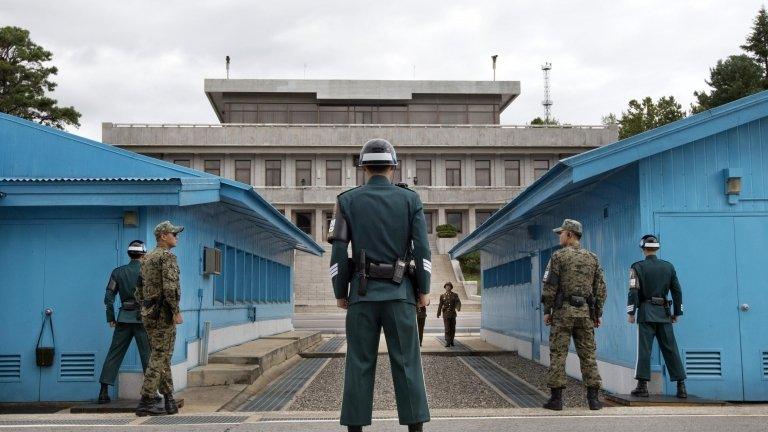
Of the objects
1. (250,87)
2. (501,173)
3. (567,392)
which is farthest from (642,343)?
(250,87)

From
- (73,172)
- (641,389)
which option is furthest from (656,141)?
(73,172)

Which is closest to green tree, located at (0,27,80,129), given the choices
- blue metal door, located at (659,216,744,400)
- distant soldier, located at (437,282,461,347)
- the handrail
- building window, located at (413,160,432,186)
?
the handrail

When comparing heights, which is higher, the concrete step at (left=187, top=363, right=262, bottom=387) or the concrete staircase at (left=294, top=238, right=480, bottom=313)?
the concrete staircase at (left=294, top=238, right=480, bottom=313)

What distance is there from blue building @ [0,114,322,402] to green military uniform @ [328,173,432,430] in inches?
198

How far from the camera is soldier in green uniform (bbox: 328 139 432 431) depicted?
5.95m

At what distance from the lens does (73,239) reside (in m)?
11.4

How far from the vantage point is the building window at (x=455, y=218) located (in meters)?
66.2

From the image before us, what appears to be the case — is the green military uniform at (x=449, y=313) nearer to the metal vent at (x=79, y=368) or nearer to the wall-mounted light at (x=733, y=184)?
the wall-mounted light at (x=733, y=184)

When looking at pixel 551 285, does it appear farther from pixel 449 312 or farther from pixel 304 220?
pixel 304 220

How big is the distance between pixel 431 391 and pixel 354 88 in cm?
5840

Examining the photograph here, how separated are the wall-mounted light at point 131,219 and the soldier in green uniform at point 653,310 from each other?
247 inches

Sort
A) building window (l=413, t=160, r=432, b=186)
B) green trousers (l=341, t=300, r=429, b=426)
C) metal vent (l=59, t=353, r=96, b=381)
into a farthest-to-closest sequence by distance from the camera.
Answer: building window (l=413, t=160, r=432, b=186)
metal vent (l=59, t=353, r=96, b=381)
green trousers (l=341, t=300, r=429, b=426)

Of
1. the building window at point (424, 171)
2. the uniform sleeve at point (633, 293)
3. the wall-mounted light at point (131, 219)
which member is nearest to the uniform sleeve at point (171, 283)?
the wall-mounted light at point (131, 219)

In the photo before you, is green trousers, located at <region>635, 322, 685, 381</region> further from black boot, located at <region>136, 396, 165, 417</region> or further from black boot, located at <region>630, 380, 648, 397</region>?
black boot, located at <region>136, 396, 165, 417</region>
